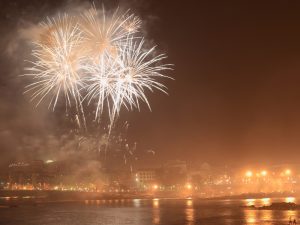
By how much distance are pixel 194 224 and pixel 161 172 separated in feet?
422

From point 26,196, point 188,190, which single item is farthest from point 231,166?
point 26,196

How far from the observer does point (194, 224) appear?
142 ft

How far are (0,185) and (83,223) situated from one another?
12232cm

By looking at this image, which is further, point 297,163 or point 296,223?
point 297,163

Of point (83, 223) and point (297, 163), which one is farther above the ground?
point (297, 163)

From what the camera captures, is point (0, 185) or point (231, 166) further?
point (231, 166)

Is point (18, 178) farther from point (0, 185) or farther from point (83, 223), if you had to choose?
point (83, 223)

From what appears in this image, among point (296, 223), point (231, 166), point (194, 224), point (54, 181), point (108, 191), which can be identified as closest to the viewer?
point (296, 223)

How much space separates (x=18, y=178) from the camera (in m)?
165

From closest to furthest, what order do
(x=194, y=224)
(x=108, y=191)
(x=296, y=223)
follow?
(x=296, y=223)
(x=194, y=224)
(x=108, y=191)

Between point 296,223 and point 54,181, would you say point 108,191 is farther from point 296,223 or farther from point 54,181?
point 296,223

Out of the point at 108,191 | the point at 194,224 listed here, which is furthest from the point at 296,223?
the point at 108,191

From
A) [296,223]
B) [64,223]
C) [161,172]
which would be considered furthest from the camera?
[161,172]

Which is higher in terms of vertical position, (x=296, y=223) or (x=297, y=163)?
(x=297, y=163)
